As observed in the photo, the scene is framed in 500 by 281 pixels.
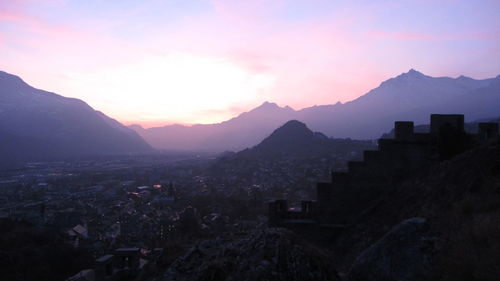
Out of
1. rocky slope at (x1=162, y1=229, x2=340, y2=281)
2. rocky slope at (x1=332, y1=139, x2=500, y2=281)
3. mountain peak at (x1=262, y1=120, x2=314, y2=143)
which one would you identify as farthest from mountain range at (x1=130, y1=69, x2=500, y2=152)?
rocky slope at (x1=162, y1=229, x2=340, y2=281)

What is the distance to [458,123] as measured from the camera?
1140cm

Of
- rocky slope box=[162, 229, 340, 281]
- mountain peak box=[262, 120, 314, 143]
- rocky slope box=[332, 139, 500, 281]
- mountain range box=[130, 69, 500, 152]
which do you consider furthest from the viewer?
mountain range box=[130, 69, 500, 152]

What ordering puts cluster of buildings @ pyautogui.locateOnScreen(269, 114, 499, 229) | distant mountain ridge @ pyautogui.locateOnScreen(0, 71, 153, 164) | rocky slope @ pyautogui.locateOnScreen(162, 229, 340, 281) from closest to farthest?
rocky slope @ pyautogui.locateOnScreen(162, 229, 340, 281) → cluster of buildings @ pyautogui.locateOnScreen(269, 114, 499, 229) → distant mountain ridge @ pyautogui.locateOnScreen(0, 71, 153, 164)

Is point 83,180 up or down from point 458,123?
down

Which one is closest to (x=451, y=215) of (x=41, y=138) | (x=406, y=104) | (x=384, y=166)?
(x=384, y=166)

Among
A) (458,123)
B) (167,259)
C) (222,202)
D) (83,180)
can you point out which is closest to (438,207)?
(458,123)

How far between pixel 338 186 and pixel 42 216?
3990 cm

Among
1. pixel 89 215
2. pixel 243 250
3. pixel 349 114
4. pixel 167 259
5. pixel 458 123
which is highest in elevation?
pixel 349 114

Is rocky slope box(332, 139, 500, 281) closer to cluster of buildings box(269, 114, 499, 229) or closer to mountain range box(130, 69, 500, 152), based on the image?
cluster of buildings box(269, 114, 499, 229)

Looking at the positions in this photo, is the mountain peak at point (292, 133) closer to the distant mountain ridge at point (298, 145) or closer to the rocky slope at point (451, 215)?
the distant mountain ridge at point (298, 145)


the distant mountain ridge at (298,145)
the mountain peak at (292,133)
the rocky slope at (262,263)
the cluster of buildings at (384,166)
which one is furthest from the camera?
the mountain peak at (292,133)

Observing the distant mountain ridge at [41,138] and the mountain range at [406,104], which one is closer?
the mountain range at [406,104]

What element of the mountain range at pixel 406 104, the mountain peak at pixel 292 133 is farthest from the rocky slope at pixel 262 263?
the mountain range at pixel 406 104

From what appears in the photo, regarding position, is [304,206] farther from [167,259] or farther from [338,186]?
[167,259]
